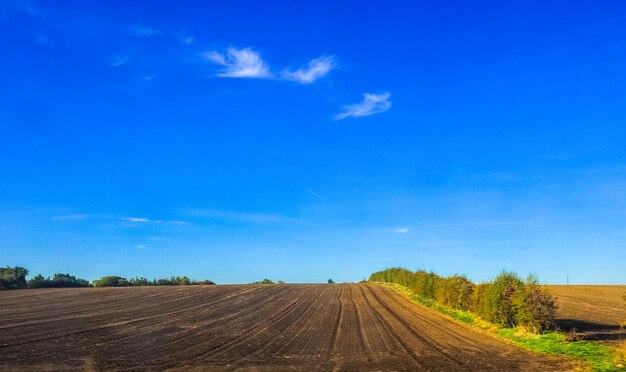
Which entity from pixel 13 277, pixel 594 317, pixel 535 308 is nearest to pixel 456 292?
pixel 594 317

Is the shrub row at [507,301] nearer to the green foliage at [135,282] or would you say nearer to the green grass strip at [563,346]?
the green grass strip at [563,346]

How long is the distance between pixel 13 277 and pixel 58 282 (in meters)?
9.37

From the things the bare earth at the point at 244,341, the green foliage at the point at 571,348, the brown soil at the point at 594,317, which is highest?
the brown soil at the point at 594,317

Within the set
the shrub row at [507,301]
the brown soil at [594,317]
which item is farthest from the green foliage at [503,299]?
the brown soil at [594,317]

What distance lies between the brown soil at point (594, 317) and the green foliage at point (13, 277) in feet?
223

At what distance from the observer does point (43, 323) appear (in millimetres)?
27188

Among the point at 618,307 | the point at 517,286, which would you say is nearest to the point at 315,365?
the point at 517,286

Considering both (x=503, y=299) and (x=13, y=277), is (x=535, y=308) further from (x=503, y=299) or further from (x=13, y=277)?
(x=13, y=277)

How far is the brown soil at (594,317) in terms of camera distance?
2436 cm

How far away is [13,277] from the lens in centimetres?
7250

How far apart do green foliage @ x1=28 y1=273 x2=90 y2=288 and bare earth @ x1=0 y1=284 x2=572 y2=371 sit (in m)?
Result: 42.4

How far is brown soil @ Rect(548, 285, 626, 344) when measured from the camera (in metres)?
24.4

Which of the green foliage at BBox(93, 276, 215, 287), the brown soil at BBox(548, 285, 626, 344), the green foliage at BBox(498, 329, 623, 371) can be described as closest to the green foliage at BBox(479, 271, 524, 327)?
the green foliage at BBox(498, 329, 623, 371)

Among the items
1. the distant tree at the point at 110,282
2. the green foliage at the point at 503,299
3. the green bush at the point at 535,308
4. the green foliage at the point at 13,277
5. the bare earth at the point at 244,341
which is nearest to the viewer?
the bare earth at the point at 244,341
